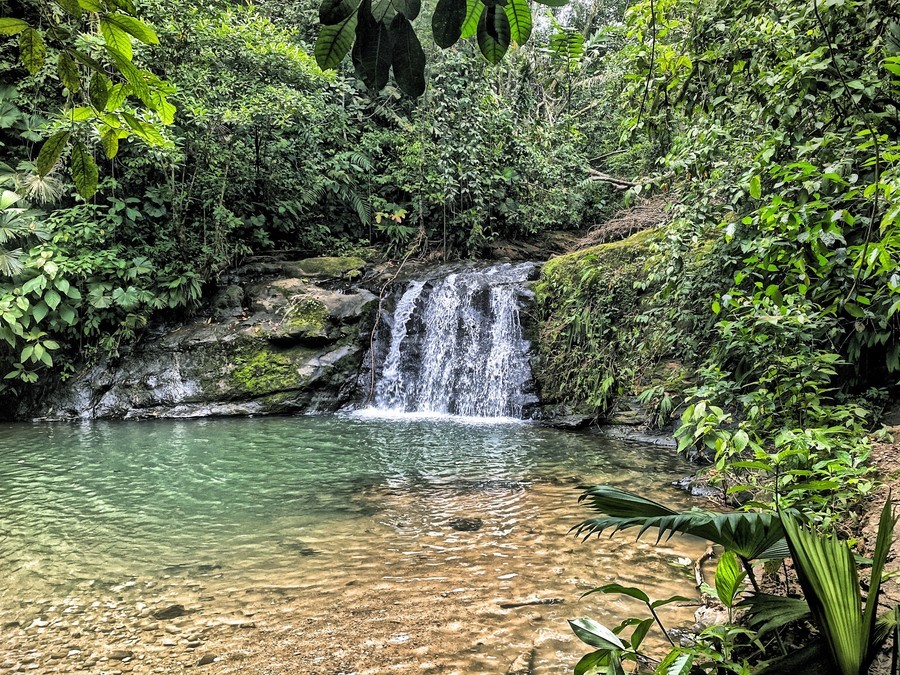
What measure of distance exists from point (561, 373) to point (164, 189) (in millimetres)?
8513

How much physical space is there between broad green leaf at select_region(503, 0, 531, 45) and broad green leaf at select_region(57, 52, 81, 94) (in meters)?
0.98

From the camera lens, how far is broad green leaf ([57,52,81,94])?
110cm

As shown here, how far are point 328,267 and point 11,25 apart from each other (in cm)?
1112

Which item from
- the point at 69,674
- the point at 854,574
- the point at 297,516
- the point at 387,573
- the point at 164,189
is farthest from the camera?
the point at 164,189

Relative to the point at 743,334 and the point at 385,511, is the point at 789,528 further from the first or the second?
the point at 385,511

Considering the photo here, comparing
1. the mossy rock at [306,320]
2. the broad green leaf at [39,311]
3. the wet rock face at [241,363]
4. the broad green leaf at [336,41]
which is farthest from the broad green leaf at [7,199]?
the broad green leaf at [336,41]

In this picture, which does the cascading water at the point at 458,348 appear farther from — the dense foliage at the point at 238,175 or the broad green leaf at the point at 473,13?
the broad green leaf at the point at 473,13

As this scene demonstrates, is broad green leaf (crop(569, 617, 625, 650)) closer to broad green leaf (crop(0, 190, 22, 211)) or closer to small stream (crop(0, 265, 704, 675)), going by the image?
small stream (crop(0, 265, 704, 675))

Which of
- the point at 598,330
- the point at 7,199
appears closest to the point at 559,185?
the point at 598,330

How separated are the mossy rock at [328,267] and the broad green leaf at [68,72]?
10661 mm

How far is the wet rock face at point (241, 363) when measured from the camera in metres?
9.55

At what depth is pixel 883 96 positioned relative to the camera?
2934mm

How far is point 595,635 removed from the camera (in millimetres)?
1443

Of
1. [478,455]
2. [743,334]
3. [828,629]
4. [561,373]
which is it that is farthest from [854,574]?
[561,373]
